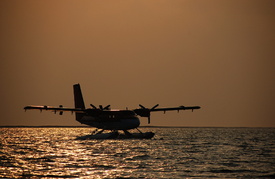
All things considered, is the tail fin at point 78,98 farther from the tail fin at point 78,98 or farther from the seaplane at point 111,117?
the seaplane at point 111,117

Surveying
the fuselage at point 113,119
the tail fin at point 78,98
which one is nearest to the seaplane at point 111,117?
the fuselage at point 113,119

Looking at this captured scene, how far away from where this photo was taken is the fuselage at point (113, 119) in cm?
6919

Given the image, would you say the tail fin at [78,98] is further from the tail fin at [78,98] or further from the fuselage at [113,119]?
the fuselage at [113,119]

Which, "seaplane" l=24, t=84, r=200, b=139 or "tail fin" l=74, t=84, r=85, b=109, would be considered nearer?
"seaplane" l=24, t=84, r=200, b=139

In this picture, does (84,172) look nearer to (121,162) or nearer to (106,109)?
(121,162)

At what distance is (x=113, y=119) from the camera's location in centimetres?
7100

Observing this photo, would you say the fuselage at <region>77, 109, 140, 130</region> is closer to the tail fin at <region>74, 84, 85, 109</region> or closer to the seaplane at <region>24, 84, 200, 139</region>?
the seaplane at <region>24, 84, 200, 139</region>

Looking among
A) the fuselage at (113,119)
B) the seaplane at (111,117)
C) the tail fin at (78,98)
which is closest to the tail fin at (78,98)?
the tail fin at (78,98)

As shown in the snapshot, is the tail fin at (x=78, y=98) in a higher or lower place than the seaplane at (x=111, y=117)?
higher

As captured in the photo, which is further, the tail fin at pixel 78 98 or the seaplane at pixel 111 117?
the tail fin at pixel 78 98

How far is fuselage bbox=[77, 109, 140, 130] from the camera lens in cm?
6919

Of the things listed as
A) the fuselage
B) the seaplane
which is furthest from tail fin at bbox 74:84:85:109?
the fuselage

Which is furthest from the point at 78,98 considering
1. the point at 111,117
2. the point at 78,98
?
the point at 111,117

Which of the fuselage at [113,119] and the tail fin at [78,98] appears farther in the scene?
the tail fin at [78,98]
